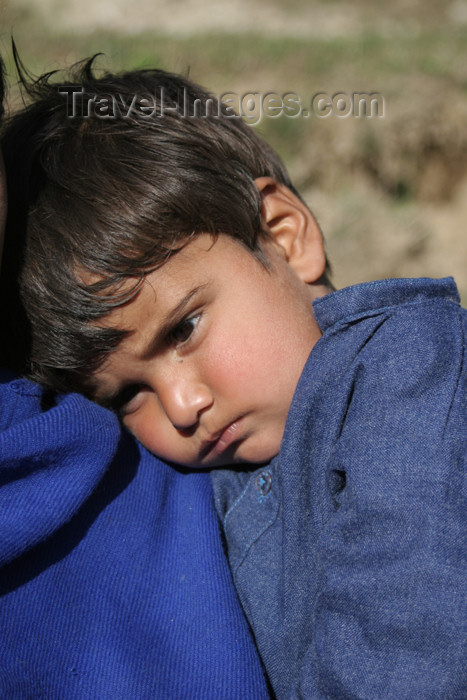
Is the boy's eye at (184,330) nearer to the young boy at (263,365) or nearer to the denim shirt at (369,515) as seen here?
the young boy at (263,365)

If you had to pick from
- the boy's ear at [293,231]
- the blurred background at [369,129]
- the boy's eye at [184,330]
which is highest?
the boy's ear at [293,231]

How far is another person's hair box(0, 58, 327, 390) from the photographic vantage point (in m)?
1.50

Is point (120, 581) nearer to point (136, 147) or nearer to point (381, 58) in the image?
point (136, 147)

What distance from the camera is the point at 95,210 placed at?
1.52m

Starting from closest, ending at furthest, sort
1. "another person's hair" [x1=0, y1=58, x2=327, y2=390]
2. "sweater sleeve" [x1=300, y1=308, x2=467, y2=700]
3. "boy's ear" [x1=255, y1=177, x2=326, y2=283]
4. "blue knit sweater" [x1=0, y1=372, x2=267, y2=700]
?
"sweater sleeve" [x1=300, y1=308, x2=467, y2=700]
"blue knit sweater" [x1=0, y1=372, x2=267, y2=700]
"another person's hair" [x1=0, y1=58, x2=327, y2=390]
"boy's ear" [x1=255, y1=177, x2=326, y2=283]

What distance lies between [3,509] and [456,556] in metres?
0.79

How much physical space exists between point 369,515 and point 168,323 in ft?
1.93

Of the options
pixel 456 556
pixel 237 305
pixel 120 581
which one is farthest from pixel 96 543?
pixel 456 556

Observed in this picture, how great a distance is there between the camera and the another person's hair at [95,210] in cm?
150

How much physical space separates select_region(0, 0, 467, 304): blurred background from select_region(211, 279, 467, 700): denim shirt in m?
3.00

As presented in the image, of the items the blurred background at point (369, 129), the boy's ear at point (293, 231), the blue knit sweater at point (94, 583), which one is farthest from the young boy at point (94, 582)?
the blurred background at point (369, 129)

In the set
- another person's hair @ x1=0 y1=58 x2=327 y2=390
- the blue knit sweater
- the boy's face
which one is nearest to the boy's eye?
the boy's face

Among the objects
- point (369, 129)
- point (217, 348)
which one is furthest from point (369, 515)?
point (369, 129)

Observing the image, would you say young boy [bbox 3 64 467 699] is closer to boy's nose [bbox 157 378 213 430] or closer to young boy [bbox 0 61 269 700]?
boy's nose [bbox 157 378 213 430]
